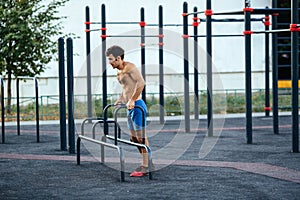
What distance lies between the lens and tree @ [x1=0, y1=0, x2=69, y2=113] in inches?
711

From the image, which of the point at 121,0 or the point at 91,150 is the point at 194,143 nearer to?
the point at 91,150

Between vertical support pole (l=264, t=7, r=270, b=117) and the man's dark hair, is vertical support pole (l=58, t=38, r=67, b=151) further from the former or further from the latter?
vertical support pole (l=264, t=7, r=270, b=117)

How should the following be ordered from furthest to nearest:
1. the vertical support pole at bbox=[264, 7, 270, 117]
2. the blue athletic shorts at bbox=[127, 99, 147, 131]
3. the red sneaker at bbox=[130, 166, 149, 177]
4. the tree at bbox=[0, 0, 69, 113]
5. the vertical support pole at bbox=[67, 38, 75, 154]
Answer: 1. the tree at bbox=[0, 0, 69, 113]
2. the vertical support pole at bbox=[264, 7, 270, 117]
3. the vertical support pole at bbox=[67, 38, 75, 154]
4. the blue athletic shorts at bbox=[127, 99, 147, 131]
5. the red sneaker at bbox=[130, 166, 149, 177]

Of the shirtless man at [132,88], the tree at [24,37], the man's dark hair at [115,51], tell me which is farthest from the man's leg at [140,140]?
the tree at [24,37]

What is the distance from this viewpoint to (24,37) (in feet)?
59.1

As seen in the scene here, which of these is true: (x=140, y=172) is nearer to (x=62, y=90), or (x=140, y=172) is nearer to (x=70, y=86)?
(x=70, y=86)

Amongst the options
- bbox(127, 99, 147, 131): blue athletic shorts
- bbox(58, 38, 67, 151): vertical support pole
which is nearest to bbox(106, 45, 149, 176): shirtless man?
bbox(127, 99, 147, 131): blue athletic shorts

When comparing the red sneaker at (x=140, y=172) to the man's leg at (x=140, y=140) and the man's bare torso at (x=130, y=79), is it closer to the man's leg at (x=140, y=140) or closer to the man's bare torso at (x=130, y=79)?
the man's leg at (x=140, y=140)

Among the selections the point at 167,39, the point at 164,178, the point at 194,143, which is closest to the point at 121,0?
the point at 167,39

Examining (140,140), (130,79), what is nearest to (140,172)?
(140,140)

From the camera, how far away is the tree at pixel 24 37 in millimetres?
18062

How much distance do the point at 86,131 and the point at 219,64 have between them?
9.90 metres

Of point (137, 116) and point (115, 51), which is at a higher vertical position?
point (115, 51)

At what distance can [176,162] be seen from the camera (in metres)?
9.79
